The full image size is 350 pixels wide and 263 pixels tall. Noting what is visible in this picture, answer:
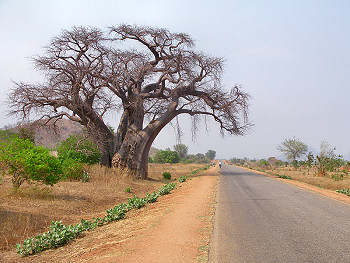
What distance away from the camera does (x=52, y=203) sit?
32.7 ft

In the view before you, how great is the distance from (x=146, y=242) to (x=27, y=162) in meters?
6.26

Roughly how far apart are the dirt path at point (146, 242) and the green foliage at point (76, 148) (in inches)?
417

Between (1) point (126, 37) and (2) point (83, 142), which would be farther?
(1) point (126, 37)

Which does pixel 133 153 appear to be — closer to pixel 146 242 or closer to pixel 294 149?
pixel 146 242

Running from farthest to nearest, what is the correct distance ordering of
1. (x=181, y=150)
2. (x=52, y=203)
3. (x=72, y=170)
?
1. (x=181, y=150)
2. (x=72, y=170)
3. (x=52, y=203)

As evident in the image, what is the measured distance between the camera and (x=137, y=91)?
20.8m

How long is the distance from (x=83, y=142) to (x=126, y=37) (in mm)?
7821

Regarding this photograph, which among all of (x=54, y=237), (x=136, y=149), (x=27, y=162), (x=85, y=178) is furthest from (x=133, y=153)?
(x=54, y=237)

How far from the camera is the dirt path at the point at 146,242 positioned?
4607 millimetres

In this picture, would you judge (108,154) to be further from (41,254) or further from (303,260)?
(303,260)

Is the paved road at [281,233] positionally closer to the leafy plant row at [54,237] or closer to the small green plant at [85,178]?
the leafy plant row at [54,237]

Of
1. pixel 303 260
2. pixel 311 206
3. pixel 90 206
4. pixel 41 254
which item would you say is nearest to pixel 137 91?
pixel 90 206

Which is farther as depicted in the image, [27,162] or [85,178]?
[85,178]

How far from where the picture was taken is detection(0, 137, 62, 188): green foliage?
977cm
